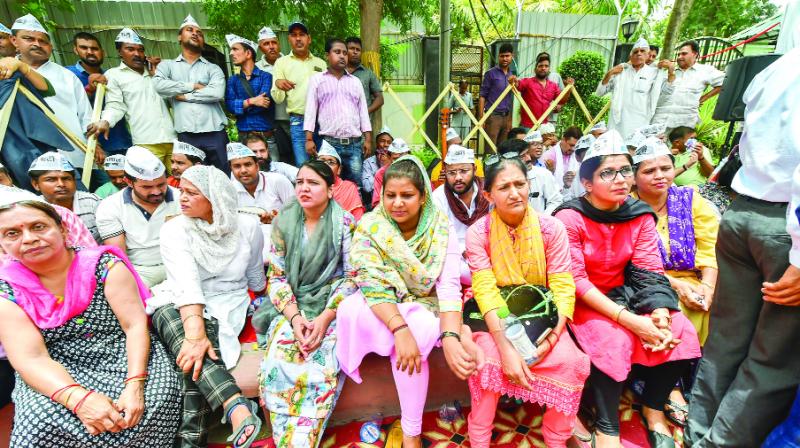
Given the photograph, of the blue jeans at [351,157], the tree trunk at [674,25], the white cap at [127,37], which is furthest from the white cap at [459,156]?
the tree trunk at [674,25]

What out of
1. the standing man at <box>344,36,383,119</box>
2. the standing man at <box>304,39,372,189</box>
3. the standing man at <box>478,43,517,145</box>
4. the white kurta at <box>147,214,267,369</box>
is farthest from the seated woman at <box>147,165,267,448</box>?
the standing man at <box>478,43,517,145</box>

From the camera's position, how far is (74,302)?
1940 millimetres

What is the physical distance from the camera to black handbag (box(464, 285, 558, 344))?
1958 millimetres

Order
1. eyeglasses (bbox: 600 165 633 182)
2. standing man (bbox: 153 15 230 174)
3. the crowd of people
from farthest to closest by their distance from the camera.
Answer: standing man (bbox: 153 15 230 174) → eyeglasses (bbox: 600 165 633 182) → the crowd of people

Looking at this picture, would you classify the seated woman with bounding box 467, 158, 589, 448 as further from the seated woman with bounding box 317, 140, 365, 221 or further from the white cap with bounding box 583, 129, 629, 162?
the seated woman with bounding box 317, 140, 365, 221

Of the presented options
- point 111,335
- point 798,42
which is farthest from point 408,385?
point 798,42

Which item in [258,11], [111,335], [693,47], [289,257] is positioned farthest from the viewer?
[258,11]

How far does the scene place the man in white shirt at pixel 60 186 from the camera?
2881mm

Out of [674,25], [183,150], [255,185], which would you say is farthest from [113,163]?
[674,25]

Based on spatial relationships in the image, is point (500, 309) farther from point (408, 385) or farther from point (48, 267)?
point (48, 267)

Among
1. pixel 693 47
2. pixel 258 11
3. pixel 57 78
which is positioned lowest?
pixel 57 78

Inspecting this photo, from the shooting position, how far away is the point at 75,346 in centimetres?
197

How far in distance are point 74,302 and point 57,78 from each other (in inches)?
129

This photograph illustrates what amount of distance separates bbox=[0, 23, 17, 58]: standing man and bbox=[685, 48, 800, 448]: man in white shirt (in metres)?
5.78
